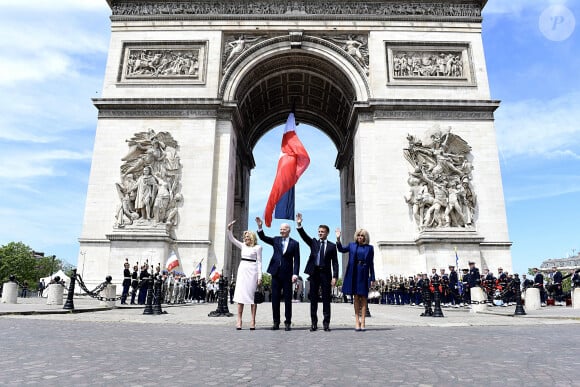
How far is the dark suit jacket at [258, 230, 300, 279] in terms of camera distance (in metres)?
6.97

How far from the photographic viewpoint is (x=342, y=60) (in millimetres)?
22297

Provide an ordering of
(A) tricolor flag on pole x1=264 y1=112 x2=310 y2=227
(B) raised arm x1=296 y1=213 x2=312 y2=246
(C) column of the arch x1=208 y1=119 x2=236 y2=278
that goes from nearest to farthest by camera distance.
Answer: (B) raised arm x1=296 y1=213 x2=312 y2=246
(A) tricolor flag on pole x1=264 y1=112 x2=310 y2=227
(C) column of the arch x1=208 y1=119 x2=236 y2=278

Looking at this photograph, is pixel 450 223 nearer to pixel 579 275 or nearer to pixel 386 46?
pixel 579 275

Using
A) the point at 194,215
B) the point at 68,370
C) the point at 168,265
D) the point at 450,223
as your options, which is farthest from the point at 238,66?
the point at 68,370

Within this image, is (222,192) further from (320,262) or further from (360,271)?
(360,271)

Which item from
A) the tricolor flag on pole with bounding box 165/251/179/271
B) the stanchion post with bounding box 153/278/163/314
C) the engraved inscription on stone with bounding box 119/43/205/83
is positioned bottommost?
the stanchion post with bounding box 153/278/163/314

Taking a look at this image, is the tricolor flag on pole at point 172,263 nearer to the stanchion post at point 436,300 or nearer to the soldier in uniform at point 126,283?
the soldier in uniform at point 126,283

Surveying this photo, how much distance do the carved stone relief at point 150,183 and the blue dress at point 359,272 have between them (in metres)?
13.9

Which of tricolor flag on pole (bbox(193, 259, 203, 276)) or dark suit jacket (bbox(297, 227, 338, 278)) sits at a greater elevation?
tricolor flag on pole (bbox(193, 259, 203, 276))

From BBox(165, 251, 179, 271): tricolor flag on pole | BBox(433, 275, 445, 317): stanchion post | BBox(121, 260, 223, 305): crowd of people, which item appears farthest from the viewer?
BBox(165, 251, 179, 271): tricolor flag on pole

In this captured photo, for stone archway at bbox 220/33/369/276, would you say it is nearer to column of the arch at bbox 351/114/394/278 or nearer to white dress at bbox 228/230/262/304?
column of the arch at bbox 351/114/394/278

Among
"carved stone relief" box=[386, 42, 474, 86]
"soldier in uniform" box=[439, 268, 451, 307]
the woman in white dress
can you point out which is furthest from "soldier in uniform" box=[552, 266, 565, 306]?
the woman in white dress

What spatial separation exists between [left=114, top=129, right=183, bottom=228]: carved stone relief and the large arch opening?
4.36 meters

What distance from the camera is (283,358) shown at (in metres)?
3.95
